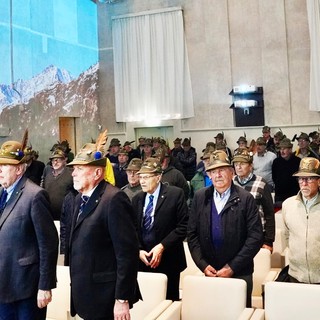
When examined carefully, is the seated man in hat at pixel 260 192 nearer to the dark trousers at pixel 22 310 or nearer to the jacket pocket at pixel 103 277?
the jacket pocket at pixel 103 277

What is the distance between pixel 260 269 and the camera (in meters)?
3.58

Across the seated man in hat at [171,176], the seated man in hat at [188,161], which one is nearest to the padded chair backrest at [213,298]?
the seated man in hat at [171,176]

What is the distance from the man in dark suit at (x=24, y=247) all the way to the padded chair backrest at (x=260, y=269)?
170 cm

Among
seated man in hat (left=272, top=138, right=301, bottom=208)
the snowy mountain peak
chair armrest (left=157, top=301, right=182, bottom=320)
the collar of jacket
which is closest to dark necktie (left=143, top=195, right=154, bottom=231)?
the collar of jacket

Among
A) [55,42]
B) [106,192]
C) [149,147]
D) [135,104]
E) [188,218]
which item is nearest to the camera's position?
[106,192]

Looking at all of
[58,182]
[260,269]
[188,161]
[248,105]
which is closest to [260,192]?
[260,269]

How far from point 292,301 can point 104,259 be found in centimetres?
114

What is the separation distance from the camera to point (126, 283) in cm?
227

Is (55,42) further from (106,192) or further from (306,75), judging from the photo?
(106,192)

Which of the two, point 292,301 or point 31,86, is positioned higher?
point 31,86

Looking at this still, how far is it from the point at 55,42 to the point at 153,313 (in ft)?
29.4

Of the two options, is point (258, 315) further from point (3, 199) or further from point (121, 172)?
point (121, 172)

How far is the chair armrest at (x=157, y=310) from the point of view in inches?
102

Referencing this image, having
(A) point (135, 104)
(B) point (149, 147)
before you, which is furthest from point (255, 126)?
(B) point (149, 147)
